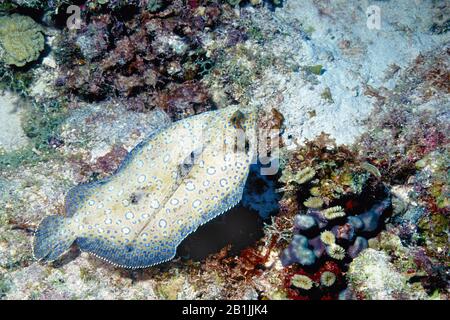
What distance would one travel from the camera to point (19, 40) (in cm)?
755

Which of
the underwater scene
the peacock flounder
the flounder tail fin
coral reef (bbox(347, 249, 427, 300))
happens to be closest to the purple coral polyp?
the underwater scene

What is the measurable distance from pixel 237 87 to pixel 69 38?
368 centimetres

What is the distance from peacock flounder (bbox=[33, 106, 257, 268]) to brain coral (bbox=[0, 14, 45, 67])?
414 cm

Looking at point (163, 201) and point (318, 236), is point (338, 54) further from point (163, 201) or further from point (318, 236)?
point (163, 201)

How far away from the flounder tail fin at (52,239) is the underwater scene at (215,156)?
0.10 ft

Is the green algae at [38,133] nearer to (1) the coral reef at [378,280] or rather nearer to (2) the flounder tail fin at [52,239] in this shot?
(2) the flounder tail fin at [52,239]

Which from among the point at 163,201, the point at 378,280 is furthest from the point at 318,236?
the point at 163,201

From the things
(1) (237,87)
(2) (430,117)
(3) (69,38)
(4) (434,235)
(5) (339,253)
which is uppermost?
(3) (69,38)

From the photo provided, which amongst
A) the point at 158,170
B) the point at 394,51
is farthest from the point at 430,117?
the point at 158,170

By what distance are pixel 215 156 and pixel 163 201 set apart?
38.3 inches

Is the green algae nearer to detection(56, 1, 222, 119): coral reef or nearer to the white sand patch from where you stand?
detection(56, 1, 222, 119): coral reef

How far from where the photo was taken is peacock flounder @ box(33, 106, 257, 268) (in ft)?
16.1

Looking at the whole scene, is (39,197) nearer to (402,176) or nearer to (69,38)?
(69,38)

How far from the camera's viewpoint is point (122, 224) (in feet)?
16.4
